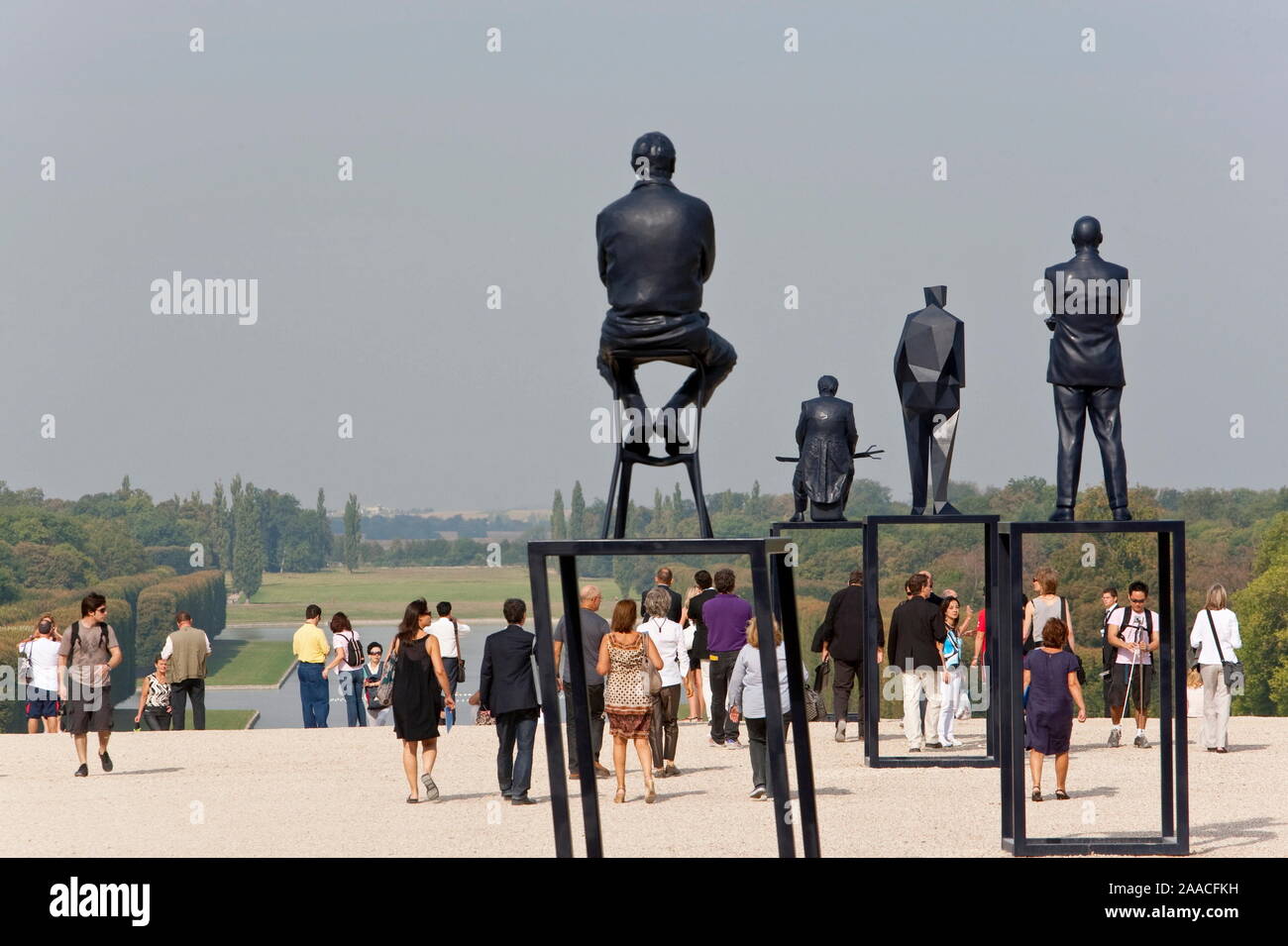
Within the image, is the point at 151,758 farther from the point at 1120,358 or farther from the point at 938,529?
the point at 938,529

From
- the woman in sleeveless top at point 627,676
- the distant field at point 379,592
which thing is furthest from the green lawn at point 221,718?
the woman in sleeveless top at point 627,676

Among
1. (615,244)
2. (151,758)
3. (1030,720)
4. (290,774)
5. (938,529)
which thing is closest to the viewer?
(615,244)

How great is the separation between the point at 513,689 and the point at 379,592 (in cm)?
11811

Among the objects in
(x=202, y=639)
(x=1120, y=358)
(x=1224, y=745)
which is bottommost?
(x=1224, y=745)

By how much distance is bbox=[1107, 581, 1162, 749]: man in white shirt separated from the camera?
15.9 meters

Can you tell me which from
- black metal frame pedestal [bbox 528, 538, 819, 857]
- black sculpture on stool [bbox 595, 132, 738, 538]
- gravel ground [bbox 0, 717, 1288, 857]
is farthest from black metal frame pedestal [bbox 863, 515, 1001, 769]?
black sculpture on stool [bbox 595, 132, 738, 538]

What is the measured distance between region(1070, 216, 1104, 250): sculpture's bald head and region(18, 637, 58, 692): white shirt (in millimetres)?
11310

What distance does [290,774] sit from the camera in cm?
1534

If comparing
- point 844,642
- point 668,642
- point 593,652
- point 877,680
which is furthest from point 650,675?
point 844,642

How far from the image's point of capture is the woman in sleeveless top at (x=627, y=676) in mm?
12422

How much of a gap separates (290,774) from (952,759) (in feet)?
19.2

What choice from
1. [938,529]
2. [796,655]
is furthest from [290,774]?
[938,529]

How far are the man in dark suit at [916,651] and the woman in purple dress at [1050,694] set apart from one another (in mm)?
3119
